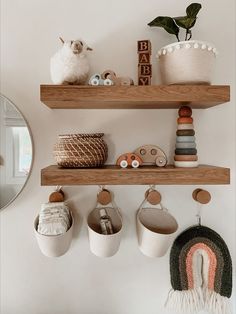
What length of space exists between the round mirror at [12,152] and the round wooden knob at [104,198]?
0.26 meters

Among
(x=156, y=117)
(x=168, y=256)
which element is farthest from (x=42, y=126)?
(x=168, y=256)

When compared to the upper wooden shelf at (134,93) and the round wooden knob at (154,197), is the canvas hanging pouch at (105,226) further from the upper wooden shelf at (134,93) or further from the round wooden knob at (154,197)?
the upper wooden shelf at (134,93)

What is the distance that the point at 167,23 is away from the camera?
881 millimetres

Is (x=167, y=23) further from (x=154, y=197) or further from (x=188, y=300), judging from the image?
(x=188, y=300)

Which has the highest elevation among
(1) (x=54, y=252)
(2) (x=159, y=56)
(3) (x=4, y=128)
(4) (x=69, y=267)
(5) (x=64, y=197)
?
(2) (x=159, y=56)

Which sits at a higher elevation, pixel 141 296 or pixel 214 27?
pixel 214 27

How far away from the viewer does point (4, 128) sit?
0.94 m

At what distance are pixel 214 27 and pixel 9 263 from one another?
113cm

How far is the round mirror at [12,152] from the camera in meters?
0.95

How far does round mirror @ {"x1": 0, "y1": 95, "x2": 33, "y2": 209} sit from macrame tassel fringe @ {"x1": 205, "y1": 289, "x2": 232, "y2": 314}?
77 centimetres

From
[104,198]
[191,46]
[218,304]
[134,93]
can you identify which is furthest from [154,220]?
[191,46]

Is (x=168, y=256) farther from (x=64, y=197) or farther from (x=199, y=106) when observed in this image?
(x=199, y=106)

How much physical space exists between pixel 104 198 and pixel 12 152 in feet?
1.18

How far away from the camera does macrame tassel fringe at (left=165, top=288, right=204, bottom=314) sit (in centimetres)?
95
